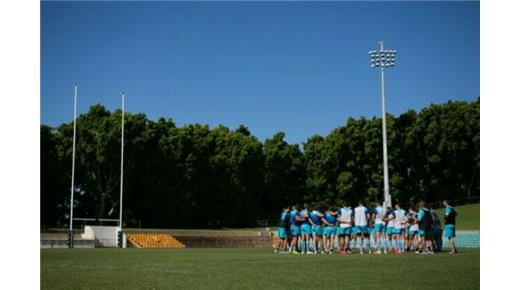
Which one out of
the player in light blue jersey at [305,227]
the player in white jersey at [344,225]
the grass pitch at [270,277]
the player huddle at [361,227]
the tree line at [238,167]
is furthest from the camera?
the tree line at [238,167]

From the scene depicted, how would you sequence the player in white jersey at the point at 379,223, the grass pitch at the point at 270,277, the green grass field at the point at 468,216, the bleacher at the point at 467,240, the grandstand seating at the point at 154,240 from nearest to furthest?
the grass pitch at the point at 270,277 → the player in white jersey at the point at 379,223 → the bleacher at the point at 467,240 → the grandstand seating at the point at 154,240 → the green grass field at the point at 468,216

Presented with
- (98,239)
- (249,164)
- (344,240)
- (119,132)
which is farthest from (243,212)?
(344,240)

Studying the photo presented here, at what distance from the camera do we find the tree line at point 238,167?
48812mm

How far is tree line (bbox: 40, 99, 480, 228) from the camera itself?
160 ft

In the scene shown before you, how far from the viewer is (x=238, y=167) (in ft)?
189

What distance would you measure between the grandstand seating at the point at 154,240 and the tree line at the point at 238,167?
1131 centimetres

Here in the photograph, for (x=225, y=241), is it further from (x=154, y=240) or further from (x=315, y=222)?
(x=315, y=222)

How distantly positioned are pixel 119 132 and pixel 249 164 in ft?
43.9

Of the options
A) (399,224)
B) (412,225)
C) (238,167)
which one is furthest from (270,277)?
(238,167)

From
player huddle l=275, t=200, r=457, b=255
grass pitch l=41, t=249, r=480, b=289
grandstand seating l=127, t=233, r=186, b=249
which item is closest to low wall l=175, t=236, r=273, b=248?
grandstand seating l=127, t=233, r=186, b=249

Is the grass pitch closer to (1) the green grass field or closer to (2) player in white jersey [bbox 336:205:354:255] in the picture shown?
(2) player in white jersey [bbox 336:205:354:255]

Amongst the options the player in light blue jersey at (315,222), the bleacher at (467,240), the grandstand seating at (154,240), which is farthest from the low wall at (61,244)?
the bleacher at (467,240)

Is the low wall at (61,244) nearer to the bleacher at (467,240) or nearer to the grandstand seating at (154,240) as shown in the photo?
the grandstand seating at (154,240)

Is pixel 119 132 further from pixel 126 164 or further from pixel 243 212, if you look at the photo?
pixel 243 212
